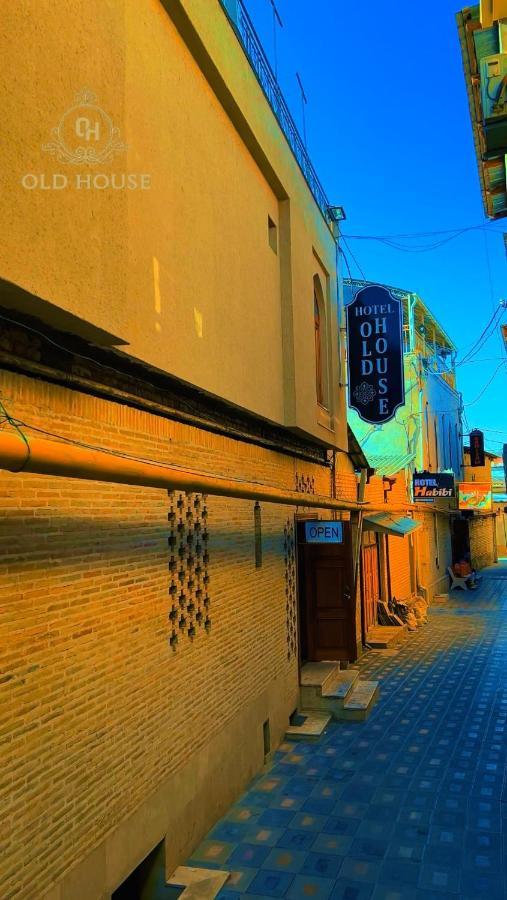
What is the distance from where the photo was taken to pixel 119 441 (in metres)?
5.53

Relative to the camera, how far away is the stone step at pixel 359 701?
10773mm

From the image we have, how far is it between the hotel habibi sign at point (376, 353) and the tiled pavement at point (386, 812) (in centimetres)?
577

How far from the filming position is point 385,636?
1706cm

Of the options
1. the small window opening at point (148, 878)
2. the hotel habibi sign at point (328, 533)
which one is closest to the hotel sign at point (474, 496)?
the hotel habibi sign at point (328, 533)

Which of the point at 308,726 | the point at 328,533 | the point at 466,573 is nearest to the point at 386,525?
the point at 328,533

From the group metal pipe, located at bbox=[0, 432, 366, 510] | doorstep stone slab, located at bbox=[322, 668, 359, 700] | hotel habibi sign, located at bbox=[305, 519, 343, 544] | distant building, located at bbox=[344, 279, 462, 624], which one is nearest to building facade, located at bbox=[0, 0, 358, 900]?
metal pipe, located at bbox=[0, 432, 366, 510]

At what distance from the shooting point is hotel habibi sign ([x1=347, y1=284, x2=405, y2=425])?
1448 centimetres

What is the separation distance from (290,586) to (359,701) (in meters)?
2.13

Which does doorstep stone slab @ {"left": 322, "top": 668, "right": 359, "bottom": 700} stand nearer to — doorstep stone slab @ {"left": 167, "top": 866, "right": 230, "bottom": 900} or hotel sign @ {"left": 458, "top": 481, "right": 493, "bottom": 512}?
doorstep stone slab @ {"left": 167, "top": 866, "right": 230, "bottom": 900}

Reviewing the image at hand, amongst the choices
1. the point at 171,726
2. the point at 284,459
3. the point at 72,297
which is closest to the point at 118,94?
the point at 72,297

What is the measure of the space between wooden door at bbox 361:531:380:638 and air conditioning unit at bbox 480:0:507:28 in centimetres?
1124

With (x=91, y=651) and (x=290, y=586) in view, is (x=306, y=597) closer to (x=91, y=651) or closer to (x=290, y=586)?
(x=290, y=586)

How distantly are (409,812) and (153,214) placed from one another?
21.6ft

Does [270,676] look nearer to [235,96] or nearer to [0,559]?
[0,559]
